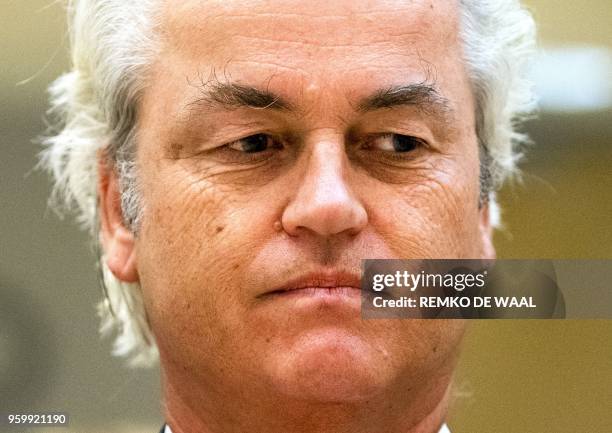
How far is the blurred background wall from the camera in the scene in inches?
51.1

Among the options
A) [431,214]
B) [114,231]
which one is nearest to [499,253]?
[431,214]

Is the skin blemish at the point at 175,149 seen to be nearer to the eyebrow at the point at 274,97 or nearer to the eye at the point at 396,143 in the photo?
the eyebrow at the point at 274,97

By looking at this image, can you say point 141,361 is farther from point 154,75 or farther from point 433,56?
point 433,56

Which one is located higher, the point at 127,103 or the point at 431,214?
the point at 127,103

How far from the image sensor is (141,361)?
4.60 ft

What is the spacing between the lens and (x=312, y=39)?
3.88ft

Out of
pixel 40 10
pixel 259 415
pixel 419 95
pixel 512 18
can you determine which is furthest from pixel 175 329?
pixel 512 18

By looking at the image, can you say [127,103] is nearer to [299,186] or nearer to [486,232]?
[299,186]

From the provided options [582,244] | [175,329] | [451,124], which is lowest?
[175,329]

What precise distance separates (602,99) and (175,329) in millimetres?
681

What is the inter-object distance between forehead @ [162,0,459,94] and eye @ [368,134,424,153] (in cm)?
8

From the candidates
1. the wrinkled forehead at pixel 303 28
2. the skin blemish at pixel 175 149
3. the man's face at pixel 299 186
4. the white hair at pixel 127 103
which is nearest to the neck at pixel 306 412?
the man's face at pixel 299 186

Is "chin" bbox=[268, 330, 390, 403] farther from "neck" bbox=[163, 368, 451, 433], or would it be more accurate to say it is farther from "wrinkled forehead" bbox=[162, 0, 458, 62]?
"wrinkled forehead" bbox=[162, 0, 458, 62]

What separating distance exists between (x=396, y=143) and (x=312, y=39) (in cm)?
17
